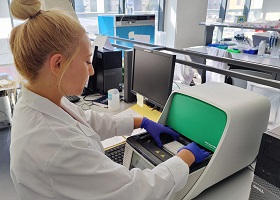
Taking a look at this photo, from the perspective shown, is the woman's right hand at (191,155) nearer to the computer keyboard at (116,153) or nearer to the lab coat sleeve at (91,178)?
the lab coat sleeve at (91,178)

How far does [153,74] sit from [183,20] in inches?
141

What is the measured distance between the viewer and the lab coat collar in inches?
26.8

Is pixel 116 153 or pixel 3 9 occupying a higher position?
pixel 3 9

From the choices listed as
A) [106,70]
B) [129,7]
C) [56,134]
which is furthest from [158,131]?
[129,7]

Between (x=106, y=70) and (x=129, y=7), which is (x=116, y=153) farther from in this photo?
(x=129, y=7)

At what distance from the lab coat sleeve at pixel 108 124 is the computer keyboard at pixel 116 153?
7 cm

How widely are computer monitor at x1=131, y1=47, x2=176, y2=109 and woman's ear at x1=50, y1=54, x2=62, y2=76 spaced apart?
0.67 m

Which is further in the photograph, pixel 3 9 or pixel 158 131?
pixel 3 9

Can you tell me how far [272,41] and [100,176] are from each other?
3325 mm

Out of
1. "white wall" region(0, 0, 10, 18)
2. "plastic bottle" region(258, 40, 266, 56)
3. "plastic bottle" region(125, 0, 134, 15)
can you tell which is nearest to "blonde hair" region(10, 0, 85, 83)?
"white wall" region(0, 0, 10, 18)

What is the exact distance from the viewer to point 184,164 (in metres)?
0.77

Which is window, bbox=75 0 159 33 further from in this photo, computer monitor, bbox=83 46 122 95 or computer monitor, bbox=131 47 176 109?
computer monitor, bbox=131 47 176 109

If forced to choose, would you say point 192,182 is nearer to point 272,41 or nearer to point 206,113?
point 206,113

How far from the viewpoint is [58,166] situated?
600 mm
